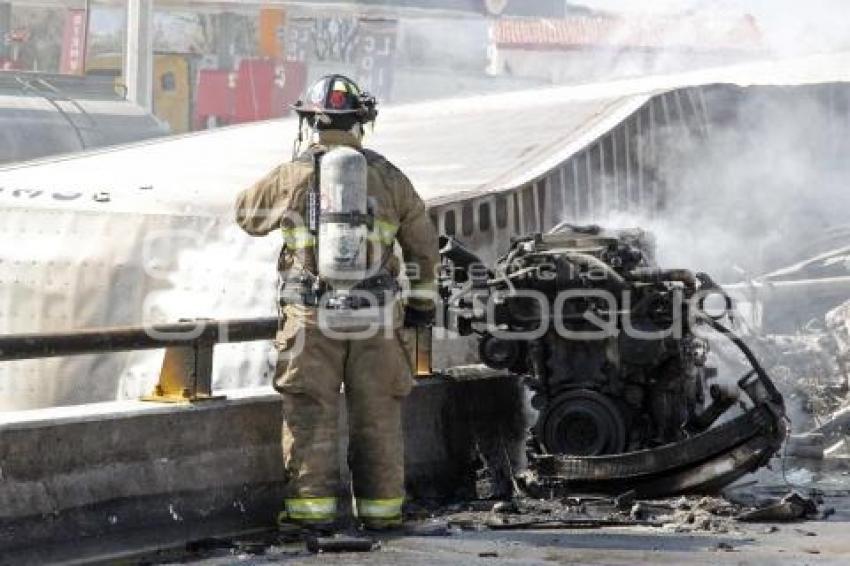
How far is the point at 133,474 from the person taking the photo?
6.96 meters

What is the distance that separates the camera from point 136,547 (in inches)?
270

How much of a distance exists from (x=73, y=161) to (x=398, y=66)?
42059 millimetres

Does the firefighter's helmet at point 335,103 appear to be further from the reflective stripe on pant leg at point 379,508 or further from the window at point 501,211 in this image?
the window at point 501,211

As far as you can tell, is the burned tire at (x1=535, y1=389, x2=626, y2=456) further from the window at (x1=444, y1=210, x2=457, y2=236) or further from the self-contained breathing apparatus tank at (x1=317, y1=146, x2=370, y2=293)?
the window at (x1=444, y1=210, x2=457, y2=236)

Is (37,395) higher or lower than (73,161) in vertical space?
lower

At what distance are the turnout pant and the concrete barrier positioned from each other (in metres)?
0.20

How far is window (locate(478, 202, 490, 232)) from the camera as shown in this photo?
14219 millimetres

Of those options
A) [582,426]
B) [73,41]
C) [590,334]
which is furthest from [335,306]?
[73,41]

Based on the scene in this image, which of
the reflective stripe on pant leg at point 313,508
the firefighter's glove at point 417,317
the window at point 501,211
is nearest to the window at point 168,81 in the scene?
the window at point 501,211

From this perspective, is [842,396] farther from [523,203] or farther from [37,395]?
[37,395]

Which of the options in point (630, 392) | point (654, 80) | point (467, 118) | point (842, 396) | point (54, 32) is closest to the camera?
point (630, 392)

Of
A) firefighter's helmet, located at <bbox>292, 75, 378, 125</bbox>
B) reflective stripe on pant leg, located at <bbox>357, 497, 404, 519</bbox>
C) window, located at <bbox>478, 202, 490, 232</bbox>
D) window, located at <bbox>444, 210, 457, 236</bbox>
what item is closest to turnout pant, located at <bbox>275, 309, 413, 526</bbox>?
reflective stripe on pant leg, located at <bbox>357, 497, 404, 519</bbox>

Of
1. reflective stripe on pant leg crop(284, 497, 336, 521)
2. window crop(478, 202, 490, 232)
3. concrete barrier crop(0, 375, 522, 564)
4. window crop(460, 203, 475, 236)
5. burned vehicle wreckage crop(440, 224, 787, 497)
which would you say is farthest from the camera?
window crop(478, 202, 490, 232)

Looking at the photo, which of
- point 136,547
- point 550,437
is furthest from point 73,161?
point 136,547
